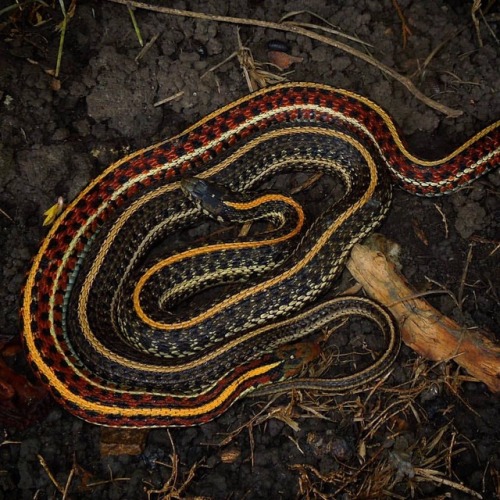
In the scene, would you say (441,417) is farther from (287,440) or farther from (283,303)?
(283,303)

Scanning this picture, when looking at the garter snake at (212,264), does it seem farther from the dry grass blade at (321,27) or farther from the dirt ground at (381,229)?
the dry grass blade at (321,27)

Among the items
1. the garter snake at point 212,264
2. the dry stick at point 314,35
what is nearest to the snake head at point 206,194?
the garter snake at point 212,264

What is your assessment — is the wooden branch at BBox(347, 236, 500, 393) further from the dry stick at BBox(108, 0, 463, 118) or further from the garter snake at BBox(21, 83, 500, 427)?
the dry stick at BBox(108, 0, 463, 118)

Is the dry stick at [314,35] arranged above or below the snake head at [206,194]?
above

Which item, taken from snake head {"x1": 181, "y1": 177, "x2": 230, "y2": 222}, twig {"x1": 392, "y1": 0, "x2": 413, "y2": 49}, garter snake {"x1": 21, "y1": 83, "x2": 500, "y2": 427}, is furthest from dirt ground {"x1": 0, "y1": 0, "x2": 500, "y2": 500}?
snake head {"x1": 181, "y1": 177, "x2": 230, "y2": 222}

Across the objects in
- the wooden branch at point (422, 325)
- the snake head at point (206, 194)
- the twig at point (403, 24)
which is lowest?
the wooden branch at point (422, 325)

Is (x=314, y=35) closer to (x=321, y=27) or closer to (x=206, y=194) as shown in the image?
(x=321, y=27)
